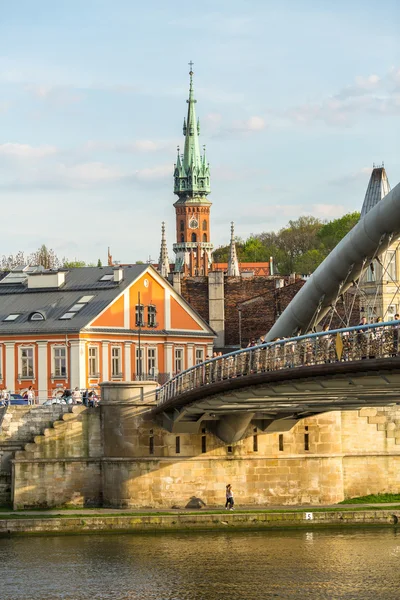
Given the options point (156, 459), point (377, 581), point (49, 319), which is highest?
point (49, 319)

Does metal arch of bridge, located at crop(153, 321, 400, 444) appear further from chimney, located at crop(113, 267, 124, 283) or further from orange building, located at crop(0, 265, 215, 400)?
chimney, located at crop(113, 267, 124, 283)

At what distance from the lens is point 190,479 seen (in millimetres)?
62906

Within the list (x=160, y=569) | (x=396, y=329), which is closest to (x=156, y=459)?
(x=160, y=569)

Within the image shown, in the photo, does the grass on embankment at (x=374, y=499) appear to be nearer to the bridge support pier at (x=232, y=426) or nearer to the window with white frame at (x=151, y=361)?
the bridge support pier at (x=232, y=426)

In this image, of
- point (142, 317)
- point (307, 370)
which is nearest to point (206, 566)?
point (307, 370)

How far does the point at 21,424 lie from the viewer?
6406 centimetres

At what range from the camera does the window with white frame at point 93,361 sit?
78.9 m

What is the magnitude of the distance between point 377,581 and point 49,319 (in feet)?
110

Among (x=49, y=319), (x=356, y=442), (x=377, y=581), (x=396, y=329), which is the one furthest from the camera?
(x=49, y=319)

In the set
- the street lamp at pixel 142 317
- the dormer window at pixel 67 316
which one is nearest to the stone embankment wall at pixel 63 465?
the street lamp at pixel 142 317

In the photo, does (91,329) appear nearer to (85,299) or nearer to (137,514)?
(85,299)

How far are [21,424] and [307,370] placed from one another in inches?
821

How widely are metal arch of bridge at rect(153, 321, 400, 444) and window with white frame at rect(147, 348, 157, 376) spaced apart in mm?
20808

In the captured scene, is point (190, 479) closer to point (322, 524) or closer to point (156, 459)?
point (156, 459)
